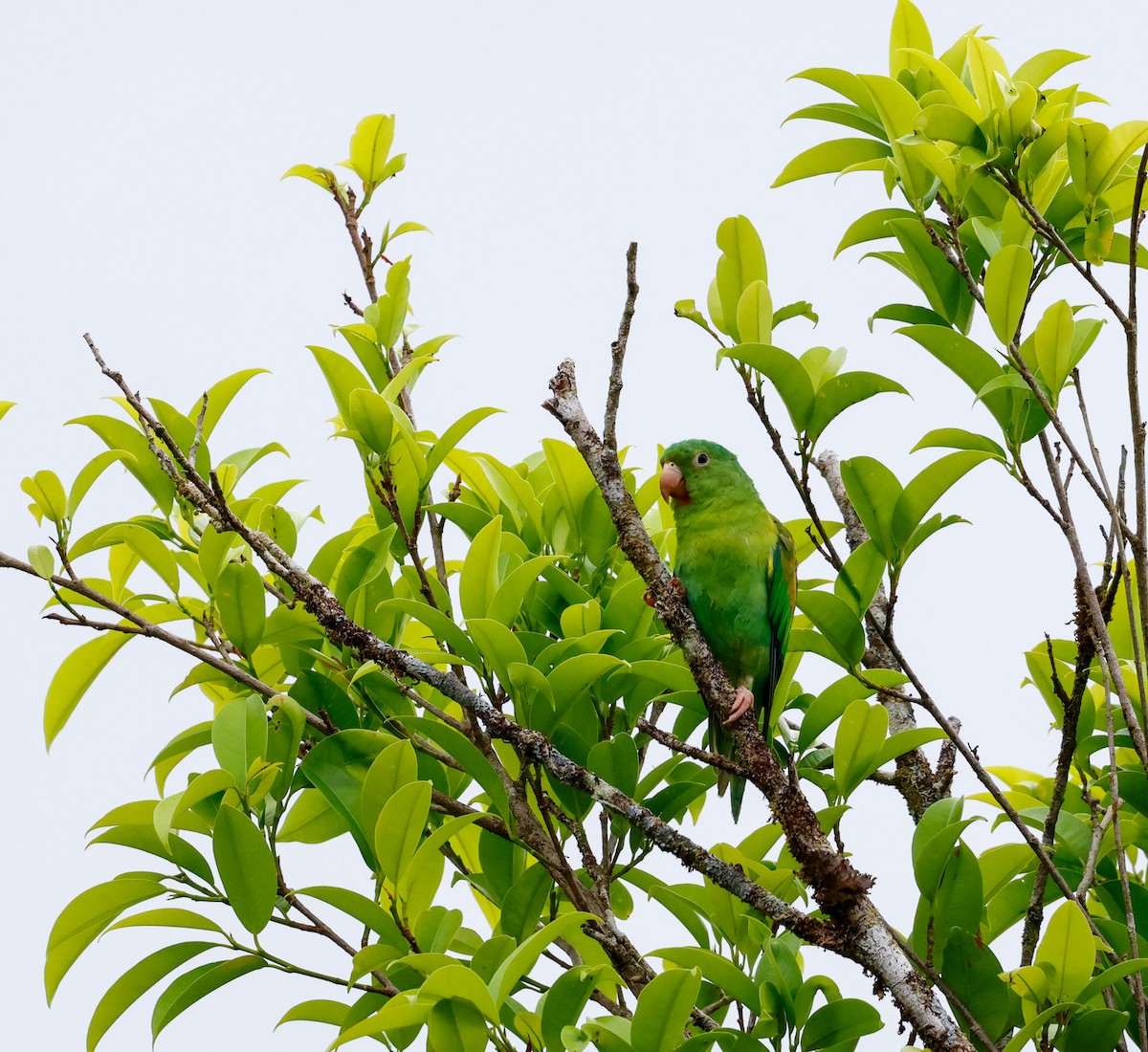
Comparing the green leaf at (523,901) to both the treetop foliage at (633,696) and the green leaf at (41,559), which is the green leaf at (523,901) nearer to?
the treetop foliage at (633,696)

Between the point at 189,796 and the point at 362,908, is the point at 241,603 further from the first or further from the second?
the point at 362,908

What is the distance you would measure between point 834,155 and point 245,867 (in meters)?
1.61

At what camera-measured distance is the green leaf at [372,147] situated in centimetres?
255

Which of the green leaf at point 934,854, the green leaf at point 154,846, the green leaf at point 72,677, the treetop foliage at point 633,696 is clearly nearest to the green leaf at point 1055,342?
the treetop foliage at point 633,696

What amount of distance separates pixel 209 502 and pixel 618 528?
635 millimetres

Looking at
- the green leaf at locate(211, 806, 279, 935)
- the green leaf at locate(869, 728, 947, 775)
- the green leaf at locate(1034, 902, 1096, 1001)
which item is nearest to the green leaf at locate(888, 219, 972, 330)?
the green leaf at locate(869, 728, 947, 775)

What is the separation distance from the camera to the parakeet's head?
2.58 metres

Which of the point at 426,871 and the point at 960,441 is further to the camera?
the point at 960,441

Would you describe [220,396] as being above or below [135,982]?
above

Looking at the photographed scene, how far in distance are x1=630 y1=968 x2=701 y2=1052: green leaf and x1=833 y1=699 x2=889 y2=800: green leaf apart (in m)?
0.51

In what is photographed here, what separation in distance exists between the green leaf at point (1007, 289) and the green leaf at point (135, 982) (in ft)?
5.08

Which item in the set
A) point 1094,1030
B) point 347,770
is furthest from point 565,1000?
point 1094,1030

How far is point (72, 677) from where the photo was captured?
2113 mm

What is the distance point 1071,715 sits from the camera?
5.75ft
